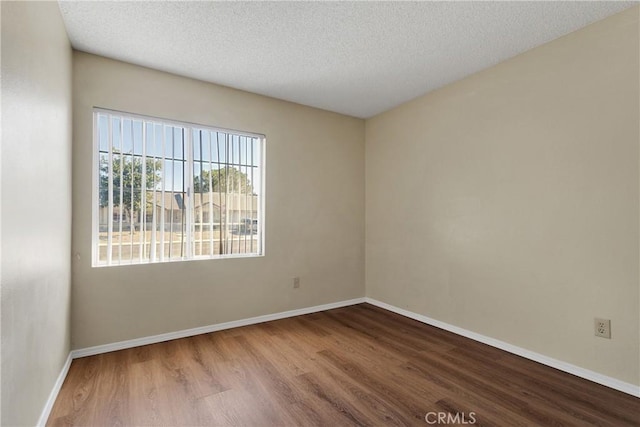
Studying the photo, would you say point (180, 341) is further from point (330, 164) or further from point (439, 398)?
point (330, 164)

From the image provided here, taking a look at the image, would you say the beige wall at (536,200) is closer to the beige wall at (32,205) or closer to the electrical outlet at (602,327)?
the electrical outlet at (602,327)

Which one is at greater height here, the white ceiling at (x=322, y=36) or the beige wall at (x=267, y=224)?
the white ceiling at (x=322, y=36)

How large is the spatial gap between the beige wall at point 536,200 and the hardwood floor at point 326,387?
1.21ft

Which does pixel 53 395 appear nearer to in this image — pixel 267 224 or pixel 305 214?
pixel 267 224

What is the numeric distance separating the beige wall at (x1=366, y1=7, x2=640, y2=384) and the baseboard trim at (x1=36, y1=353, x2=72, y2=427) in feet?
10.2

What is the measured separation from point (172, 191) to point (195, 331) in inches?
53.0

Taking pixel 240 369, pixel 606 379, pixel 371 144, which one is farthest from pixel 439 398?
pixel 371 144

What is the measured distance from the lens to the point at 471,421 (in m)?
1.77

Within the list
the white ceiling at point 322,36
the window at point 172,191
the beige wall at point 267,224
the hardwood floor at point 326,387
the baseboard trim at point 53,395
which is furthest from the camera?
the window at point 172,191

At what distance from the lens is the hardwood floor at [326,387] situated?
1.81 meters

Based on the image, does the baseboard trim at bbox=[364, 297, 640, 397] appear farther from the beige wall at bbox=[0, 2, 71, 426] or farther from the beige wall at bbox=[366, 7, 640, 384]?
the beige wall at bbox=[0, 2, 71, 426]

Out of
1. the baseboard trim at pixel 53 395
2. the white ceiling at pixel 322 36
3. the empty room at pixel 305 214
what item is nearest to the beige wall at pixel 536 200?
the empty room at pixel 305 214

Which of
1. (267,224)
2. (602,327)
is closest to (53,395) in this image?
(267,224)

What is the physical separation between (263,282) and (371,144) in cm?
222
